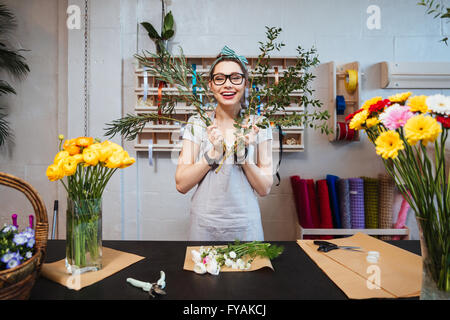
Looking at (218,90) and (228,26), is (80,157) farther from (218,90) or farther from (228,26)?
(228,26)

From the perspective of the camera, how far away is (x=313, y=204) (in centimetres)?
234

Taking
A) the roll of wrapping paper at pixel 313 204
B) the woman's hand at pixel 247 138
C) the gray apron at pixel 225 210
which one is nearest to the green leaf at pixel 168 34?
the gray apron at pixel 225 210

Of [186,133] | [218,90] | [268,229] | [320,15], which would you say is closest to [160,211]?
[268,229]

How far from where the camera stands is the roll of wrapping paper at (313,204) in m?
2.30

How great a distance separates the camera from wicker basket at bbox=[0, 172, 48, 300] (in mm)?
644

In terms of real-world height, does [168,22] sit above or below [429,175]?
above

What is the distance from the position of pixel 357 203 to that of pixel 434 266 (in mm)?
1734

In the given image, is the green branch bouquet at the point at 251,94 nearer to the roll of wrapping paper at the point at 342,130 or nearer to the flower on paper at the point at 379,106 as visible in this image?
the flower on paper at the point at 379,106

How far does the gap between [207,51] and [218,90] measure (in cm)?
121

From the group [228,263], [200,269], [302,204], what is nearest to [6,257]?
[200,269]

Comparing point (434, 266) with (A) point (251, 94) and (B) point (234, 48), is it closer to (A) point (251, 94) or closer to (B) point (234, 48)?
(A) point (251, 94)

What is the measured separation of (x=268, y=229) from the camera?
2605mm

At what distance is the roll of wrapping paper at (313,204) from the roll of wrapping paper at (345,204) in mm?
189
